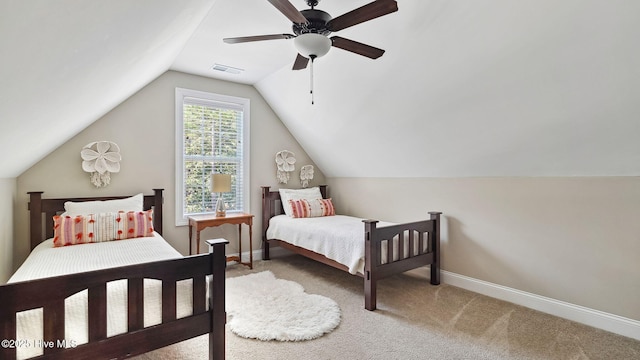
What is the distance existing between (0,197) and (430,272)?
158 inches

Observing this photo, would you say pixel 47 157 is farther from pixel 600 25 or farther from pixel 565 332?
pixel 565 332

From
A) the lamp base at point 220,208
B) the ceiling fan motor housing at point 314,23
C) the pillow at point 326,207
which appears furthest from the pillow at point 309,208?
the ceiling fan motor housing at point 314,23

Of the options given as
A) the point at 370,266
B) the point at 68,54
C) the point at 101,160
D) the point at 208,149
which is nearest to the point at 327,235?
the point at 370,266

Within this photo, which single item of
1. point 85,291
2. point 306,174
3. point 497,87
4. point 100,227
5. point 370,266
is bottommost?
point 370,266

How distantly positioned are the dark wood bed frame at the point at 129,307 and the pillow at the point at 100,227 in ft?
5.11

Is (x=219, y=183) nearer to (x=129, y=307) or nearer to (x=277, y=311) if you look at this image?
(x=277, y=311)

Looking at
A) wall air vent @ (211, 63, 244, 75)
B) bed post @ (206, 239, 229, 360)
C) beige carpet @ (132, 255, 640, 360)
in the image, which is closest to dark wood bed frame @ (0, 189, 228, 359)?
bed post @ (206, 239, 229, 360)

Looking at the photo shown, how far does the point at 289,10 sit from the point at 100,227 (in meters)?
2.48

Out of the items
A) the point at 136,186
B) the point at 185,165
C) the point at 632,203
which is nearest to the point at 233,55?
the point at 185,165

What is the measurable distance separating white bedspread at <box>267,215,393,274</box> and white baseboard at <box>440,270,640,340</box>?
1099 mm

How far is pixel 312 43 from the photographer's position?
2.08 metres

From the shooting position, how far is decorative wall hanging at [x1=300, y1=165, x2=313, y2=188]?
16.2 ft

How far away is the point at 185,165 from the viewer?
402cm

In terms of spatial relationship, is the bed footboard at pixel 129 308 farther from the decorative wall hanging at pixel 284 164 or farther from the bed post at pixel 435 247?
the decorative wall hanging at pixel 284 164
